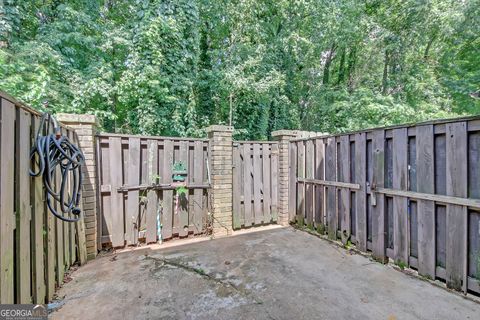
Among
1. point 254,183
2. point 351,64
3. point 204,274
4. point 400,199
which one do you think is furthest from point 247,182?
point 351,64

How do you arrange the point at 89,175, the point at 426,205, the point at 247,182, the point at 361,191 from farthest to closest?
1. the point at 247,182
2. the point at 361,191
3. the point at 89,175
4. the point at 426,205

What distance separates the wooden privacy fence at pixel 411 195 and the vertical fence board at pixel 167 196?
2.73 m

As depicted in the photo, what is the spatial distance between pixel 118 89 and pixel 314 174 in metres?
4.70

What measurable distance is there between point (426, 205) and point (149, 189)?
12.7 ft

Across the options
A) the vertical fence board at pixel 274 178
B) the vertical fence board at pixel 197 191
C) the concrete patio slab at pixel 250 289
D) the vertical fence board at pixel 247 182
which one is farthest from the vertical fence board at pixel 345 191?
the vertical fence board at pixel 197 191

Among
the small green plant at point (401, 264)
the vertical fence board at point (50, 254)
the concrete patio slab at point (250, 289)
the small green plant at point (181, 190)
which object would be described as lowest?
the concrete patio slab at point (250, 289)

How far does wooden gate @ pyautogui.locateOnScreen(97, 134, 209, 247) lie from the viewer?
3.57 m

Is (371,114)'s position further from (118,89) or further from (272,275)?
(118,89)

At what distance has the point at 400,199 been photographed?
290 cm

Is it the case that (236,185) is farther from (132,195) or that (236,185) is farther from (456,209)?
(456,209)

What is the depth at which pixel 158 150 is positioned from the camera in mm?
3904

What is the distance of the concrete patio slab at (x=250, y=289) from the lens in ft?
6.78

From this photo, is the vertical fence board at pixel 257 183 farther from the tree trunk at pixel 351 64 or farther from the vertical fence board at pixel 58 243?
the tree trunk at pixel 351 64

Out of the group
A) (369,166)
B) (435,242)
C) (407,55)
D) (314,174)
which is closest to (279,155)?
(314,174)
